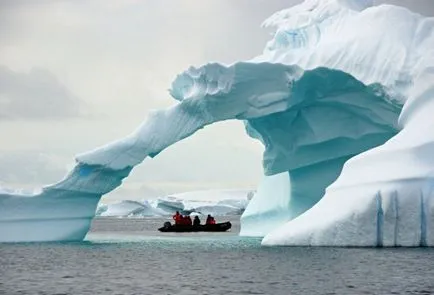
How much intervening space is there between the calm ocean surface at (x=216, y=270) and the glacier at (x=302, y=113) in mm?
1770

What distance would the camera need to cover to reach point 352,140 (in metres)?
32.7

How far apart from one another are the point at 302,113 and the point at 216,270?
11820 millimetres

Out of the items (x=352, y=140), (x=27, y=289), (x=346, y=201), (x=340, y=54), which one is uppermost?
(x=340, y=54)

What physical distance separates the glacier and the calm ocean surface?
177cm

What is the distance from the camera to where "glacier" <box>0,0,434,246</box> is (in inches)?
1098

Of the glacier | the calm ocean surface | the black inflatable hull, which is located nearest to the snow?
the black inflatable hull

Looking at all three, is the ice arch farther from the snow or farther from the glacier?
the snow

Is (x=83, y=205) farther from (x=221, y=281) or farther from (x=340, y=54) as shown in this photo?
(x=221, y=281)

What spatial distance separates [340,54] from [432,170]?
24.2 ft

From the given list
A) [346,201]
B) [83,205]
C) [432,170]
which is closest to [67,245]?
[83,205]

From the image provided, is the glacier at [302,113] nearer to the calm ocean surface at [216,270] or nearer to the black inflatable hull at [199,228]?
the calm ocean surface at [216,270]

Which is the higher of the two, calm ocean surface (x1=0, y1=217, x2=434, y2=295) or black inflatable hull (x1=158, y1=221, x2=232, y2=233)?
black inflatable hull (x1=158, y1=221, x2=232, y2=233)

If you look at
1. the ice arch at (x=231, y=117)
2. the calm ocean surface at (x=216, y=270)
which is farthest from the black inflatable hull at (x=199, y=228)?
the calm ocean surface at (x=216, y=270)

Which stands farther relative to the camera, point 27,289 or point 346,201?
point 346,201
